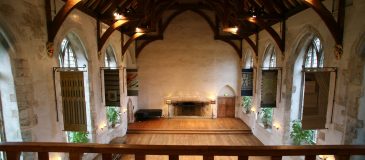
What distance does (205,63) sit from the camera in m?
13.3

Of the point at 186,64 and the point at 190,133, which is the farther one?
the point at 186,64

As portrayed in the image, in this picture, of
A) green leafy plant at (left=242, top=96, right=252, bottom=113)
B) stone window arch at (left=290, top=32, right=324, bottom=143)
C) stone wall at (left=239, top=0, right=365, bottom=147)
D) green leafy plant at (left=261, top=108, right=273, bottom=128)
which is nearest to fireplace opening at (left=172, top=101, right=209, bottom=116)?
green leafy plant at (left=242, top=96, right=252, bottom=113)

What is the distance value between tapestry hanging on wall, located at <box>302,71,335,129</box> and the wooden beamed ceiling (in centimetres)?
92

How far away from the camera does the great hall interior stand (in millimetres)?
3881

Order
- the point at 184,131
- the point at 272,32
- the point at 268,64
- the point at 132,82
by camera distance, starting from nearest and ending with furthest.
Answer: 1. the point at 272,32
2. the point at 268,64
3. the point at 132,82
4. the point at 184,131

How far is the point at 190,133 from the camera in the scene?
35.2 ft

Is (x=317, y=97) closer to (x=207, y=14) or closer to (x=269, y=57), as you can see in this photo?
(x=269, y=57)

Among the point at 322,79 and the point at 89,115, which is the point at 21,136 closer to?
the point at 89,115

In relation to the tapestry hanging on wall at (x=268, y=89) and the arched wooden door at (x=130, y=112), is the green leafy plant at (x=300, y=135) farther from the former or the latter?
the arched wooden door at (x=130, y=112)

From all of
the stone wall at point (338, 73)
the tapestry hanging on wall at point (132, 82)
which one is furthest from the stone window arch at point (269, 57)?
the tapestry hanging on wall at point (132, 82)

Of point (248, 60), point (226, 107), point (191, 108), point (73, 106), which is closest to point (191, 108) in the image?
point (191, 108)

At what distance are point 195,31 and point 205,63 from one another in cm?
217

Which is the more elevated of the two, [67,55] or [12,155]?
[67,55]

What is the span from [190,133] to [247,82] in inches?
159
